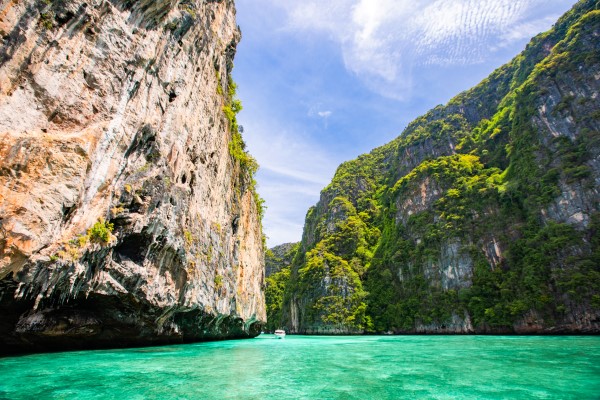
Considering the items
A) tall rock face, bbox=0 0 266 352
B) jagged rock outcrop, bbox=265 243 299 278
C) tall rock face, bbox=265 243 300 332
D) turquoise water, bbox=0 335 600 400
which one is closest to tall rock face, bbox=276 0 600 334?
tall rock face, bbox=265 243 300 332

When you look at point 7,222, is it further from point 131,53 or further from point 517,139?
point 517,139

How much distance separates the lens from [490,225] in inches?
A: 2078

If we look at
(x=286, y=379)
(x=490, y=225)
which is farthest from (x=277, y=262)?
(x=286, y=379)

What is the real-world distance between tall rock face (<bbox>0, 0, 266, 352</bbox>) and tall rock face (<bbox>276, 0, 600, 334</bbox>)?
39.6 m

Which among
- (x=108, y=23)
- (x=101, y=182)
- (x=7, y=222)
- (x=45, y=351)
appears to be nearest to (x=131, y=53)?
(x=108, y=23)

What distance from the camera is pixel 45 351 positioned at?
15.1m

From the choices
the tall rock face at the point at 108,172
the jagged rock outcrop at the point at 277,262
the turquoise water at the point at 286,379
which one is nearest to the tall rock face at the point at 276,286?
the jagged rock outcrop at the point at 277,262

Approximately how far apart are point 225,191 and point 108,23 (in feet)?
52.6

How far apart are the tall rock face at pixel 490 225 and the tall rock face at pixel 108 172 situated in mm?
39630

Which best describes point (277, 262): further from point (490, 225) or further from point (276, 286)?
point (490, 225)

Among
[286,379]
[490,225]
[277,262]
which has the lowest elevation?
[286,379]

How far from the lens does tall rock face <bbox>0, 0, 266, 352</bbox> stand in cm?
882

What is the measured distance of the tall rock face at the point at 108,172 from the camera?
28.9 feet

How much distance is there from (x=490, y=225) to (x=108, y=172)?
56467 millimetres
